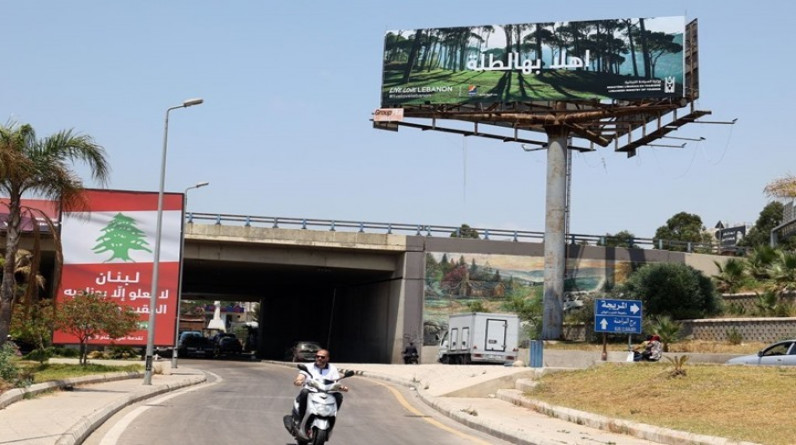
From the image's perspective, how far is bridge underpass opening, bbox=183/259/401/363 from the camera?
60.4 m

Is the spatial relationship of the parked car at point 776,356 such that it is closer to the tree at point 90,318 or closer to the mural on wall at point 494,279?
the tree at point 90,318

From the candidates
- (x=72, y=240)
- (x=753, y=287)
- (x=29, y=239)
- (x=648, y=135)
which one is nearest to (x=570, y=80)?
(x=648, y=135)

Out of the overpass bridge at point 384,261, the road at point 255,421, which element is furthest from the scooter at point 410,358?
the road at point 255,421

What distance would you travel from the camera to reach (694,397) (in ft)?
63.7

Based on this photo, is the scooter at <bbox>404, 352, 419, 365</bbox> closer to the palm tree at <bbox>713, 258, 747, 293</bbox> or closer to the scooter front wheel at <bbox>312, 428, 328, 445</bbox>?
the palm tree at <bbox>713, 258, 747, 293</bbox>

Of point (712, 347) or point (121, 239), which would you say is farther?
point (121, 239)

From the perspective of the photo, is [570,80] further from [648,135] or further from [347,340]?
[347,340]

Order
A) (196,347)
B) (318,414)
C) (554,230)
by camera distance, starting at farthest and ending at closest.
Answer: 1. (196,347)
2. (554,230)
3. (318,414)

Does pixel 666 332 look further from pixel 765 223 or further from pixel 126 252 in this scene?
pixel 765 223

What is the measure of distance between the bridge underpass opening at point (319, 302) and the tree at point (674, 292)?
15273 mm

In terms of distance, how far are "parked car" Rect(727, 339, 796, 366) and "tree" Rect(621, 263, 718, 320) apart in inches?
771

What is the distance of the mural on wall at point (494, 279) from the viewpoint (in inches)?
2325

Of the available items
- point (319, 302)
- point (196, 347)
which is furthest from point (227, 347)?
point (319, 302)

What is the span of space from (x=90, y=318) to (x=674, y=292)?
93.9ft
